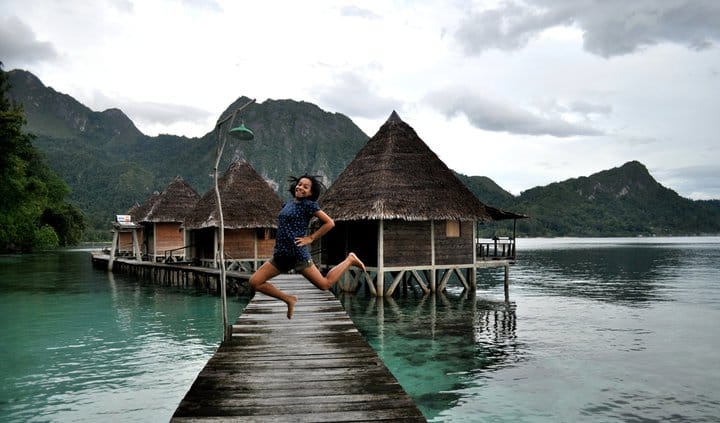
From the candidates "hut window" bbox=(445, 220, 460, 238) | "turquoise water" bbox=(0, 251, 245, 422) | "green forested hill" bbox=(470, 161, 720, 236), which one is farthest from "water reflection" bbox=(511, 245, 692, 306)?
"green forested hill" bbox=(470, 161, 720, 236)

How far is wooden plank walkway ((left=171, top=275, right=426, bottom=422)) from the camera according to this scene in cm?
392

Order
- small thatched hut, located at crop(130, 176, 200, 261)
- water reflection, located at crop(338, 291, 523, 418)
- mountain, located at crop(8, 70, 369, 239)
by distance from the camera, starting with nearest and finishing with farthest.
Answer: water reflection, located at crop(338, 291, 523, 418) → small thatched hut, located at crop(130, 176, 200, 261) → mountain, located at crop(8, 70, 369, 239)

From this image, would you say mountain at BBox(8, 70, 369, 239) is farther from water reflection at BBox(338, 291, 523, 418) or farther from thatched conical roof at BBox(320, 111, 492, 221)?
water reflection at BBox(338, 291, 523, 418)

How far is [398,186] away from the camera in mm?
19406

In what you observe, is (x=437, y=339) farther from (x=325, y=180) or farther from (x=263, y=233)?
(x=325, y=180)

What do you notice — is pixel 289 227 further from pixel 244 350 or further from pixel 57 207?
pixel 57 207

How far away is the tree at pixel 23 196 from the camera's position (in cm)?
2673

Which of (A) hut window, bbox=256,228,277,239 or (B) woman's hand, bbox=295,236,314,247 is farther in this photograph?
(A) hut window, bbox=256,228,277,239

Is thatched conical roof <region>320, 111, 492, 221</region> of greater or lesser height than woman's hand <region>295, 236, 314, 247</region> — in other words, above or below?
above

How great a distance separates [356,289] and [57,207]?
48561mm

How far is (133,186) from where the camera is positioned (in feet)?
452

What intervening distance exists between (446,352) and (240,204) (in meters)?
16.4

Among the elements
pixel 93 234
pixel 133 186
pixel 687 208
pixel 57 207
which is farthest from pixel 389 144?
pixel 687 208

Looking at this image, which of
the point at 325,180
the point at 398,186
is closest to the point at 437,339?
the point at 398,186
